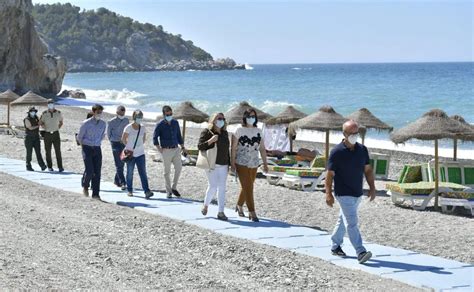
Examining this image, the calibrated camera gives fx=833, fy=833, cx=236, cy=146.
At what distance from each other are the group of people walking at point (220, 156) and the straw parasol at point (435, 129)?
3444 mm

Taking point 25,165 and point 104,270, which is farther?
point 25,165

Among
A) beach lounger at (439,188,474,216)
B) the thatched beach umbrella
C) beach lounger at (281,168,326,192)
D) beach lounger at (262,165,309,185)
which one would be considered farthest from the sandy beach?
the thatched beach umbrella

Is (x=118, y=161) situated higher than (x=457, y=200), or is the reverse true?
(x=118, y=161)

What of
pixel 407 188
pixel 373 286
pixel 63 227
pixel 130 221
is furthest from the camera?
pixel 407 188

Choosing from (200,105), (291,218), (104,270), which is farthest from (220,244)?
(200,105)

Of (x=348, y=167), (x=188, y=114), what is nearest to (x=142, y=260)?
(x=348, y=167)

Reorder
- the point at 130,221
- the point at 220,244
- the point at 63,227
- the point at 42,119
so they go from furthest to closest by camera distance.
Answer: the point at 42,119 < the point at 130,221 < the point at 63,227 < the point at 220,244

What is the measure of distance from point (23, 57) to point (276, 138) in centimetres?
4896

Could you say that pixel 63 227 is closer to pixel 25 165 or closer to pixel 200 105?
pixel 25 165

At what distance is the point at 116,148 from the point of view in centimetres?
1492

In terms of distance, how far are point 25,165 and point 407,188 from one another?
8.86 m

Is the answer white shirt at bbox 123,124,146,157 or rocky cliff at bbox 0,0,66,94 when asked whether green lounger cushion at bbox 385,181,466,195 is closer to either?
white shirt at bbox 123,124,146,157

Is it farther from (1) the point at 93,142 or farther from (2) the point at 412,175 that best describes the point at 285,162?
(1) the point at 93,142

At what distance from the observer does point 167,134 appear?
13906 millimetres
